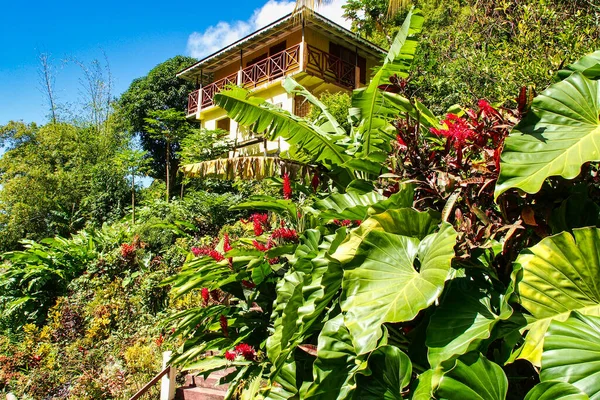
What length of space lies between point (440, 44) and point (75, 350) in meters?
9.36

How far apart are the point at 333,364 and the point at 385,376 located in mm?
262

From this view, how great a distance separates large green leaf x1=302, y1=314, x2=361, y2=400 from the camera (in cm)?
192

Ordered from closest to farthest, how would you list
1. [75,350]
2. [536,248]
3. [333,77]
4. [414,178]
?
1. [536,248]
2. [414,178]
3. [75,350]
4. [333,77]

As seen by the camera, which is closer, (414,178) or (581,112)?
(581,112)

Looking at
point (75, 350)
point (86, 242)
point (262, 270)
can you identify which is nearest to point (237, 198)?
point (86, 242)

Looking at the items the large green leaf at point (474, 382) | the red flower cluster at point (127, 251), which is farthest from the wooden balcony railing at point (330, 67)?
the large green leaf at point (474, 382)

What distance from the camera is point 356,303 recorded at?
1.75 meters

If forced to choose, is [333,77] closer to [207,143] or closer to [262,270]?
[207,143]

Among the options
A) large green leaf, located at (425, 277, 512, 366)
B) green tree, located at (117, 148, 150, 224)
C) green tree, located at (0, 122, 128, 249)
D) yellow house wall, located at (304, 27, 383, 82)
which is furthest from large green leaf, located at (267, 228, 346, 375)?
yellow house wall, located at (304, 27, 383, 82)

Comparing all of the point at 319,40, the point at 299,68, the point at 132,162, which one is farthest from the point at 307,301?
the point at 319,40

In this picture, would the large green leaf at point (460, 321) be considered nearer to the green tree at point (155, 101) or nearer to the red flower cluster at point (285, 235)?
the red flower cluster at point (285, 235)

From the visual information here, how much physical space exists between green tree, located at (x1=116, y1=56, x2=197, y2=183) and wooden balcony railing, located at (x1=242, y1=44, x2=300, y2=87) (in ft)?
21.1

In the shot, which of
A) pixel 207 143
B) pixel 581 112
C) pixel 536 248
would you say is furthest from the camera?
pixel 207 143

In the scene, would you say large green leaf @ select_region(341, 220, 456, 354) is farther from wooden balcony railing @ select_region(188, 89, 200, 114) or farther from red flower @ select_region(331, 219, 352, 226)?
wooden balcony railing @ select_region(188, 89, 200, 114)
